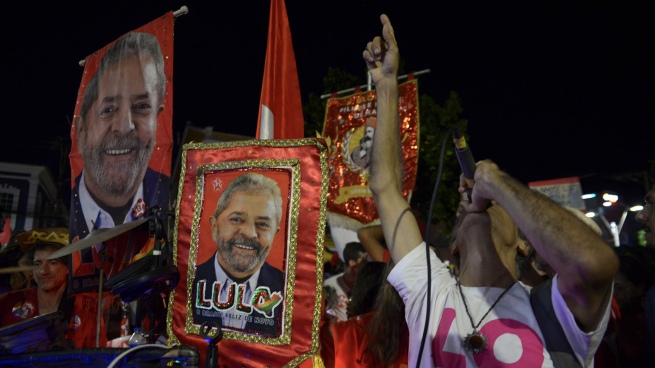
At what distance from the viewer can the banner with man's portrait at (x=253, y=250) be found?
2.84 meters

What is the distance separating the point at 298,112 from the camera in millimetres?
3752

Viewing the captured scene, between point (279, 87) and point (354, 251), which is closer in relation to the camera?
point (279, 87)

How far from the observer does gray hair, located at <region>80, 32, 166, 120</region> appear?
3742 mm

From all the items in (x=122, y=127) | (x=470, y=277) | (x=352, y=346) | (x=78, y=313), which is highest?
(x=122, y=127)

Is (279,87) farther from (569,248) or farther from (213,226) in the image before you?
(569,248)

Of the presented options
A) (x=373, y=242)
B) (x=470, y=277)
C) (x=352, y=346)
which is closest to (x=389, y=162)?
(x=470, y=277)

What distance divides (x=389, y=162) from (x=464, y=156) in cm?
39

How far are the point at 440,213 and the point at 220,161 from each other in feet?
43.5

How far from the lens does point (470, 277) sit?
207 centimetres

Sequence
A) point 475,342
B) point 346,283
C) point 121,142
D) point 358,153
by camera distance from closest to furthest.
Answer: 1. point 475,342
2. point 121,142
3. point 346,283
4. point 358,153

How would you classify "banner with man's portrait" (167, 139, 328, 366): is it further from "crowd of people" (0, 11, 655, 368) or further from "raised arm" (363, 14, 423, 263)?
"raised arm" (363, 14, 423, 263)

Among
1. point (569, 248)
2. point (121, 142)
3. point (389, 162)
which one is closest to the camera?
point (569, 248)

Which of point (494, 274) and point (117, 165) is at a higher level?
point (117, 165)

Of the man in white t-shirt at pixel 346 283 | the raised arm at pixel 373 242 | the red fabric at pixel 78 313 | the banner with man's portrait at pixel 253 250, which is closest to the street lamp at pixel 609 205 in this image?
the raised arm at pixel 373 242
